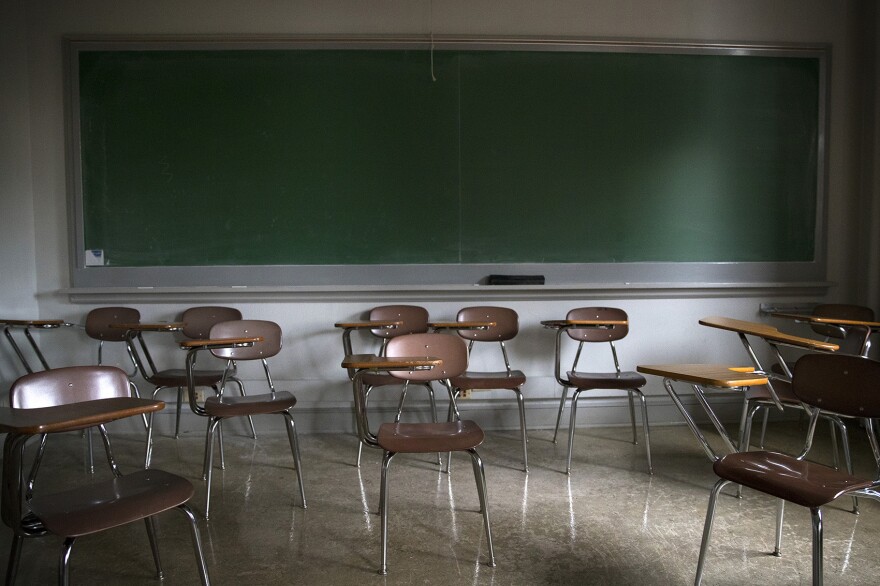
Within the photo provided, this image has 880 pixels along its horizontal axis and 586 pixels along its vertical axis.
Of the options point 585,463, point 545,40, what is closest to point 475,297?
point 585,463

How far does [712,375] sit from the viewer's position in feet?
7.07

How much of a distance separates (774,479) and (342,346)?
3.07 metres

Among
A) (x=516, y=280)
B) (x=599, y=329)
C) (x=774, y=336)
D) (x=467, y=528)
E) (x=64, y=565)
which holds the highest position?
(x=516, y=280)

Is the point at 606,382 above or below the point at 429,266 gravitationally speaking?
below

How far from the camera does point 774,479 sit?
6.47 ft

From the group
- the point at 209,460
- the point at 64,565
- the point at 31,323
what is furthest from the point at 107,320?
the point at 64,565

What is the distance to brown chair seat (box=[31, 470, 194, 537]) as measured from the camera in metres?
1.68

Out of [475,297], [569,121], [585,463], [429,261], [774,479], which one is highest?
[569,121]

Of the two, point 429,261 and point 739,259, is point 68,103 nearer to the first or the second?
point 429,261

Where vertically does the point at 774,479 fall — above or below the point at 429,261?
below

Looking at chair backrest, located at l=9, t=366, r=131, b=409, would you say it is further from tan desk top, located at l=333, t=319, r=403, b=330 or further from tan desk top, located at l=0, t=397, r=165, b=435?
tan desk top, located at l=333, t=319, r=403, b=330

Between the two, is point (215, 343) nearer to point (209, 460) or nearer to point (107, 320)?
point (209, 460)

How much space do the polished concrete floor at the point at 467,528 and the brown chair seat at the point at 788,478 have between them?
50cm

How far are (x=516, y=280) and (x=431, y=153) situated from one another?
115cm
